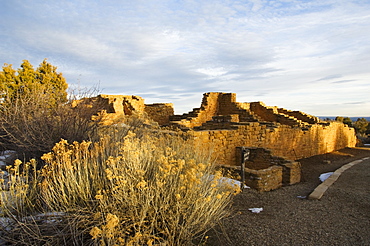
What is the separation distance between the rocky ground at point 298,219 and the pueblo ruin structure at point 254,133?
0.86 metres

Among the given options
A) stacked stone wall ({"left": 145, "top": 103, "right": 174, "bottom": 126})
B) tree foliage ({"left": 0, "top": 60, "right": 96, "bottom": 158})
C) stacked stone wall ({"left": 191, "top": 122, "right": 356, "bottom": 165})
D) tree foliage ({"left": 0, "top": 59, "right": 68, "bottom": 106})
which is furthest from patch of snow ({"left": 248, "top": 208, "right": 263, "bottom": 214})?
stacked stone wall ({"left": 145, "top": 103, "right": 174, "bottom": 126})

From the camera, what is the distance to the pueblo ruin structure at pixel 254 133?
7387mm

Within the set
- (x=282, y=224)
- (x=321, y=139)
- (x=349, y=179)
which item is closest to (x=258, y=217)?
(x=282, y=224)

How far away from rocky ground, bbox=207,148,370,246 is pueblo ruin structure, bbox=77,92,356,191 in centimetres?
86

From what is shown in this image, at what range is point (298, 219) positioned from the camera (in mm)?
4152

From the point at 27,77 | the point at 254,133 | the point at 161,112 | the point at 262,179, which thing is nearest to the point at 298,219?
the point at 262,179

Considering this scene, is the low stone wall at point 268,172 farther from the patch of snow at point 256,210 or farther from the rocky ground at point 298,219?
the patch of snow at point 256,210

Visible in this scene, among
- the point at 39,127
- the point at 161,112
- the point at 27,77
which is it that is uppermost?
the point at 27,77

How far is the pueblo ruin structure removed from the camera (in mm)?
7387

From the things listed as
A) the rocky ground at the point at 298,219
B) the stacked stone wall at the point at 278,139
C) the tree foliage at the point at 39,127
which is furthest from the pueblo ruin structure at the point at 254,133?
the tree foliage at the point at 39,127

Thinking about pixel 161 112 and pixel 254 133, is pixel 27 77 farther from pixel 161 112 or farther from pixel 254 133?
pixel 254 133

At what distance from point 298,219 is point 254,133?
6.24 meters

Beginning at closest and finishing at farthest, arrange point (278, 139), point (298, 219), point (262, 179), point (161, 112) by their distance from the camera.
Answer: point (298, 219) < point (262, 179) < point (278, 139) < point (161, 112)

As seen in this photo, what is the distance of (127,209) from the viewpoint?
111 inches
